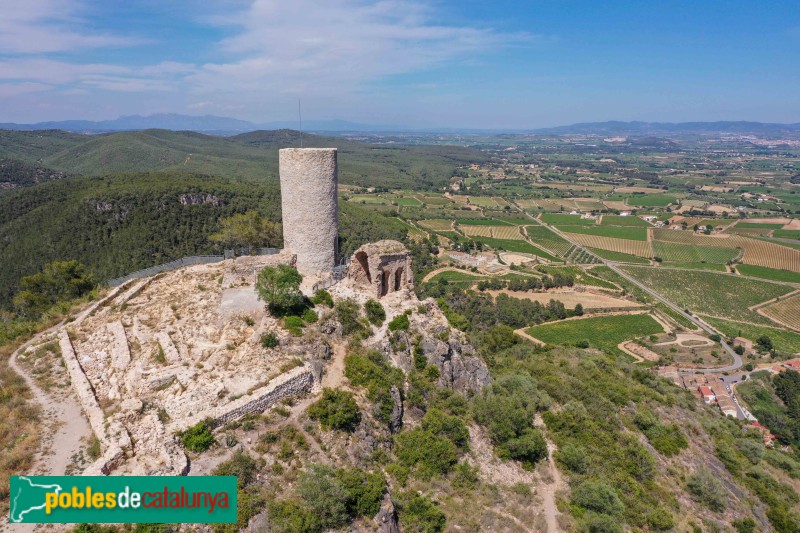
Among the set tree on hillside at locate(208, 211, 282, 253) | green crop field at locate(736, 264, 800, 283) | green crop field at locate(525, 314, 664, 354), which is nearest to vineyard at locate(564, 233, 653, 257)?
green crop field at locate(736, 264, 800, 283)

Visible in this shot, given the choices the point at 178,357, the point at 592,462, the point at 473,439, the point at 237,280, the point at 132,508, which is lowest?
the point at 592,462

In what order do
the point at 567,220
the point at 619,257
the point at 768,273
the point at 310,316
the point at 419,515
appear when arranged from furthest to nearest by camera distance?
the point at 567,220 → the point at 619,257 → the point at 768,273 → the point at 310,316 → the point at 419,515

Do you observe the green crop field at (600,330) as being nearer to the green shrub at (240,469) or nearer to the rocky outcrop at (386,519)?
the rocky outcrop at (386,519)

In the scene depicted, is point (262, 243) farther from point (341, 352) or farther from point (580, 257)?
point (580, 257)

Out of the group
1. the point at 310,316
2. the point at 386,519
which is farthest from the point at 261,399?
the point at 386,519

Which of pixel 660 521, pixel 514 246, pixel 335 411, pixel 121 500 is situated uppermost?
pixel 121 500

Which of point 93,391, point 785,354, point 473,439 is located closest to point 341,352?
point 473,439

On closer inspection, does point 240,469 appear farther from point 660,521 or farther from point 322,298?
point 660,521
